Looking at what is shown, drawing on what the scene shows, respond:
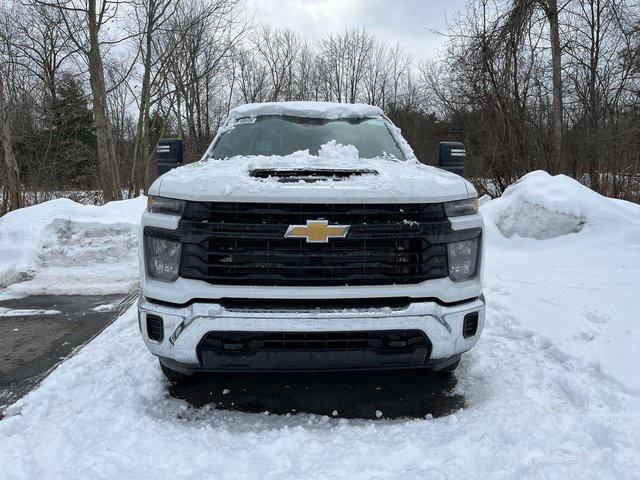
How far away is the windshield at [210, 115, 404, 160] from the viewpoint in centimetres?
390

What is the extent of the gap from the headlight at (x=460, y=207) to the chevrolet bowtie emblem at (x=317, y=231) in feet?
2.06

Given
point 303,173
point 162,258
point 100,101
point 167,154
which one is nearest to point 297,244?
point 303,173

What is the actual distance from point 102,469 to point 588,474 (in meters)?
2.23

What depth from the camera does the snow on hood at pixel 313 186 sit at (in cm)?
247

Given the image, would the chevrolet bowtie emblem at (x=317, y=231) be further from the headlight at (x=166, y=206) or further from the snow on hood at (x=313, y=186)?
the headlight at (x=166, y=206)

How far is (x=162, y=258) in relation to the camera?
2631 mm

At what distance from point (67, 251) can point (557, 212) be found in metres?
7.91

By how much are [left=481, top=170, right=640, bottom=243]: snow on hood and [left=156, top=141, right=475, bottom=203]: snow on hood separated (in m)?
5.43

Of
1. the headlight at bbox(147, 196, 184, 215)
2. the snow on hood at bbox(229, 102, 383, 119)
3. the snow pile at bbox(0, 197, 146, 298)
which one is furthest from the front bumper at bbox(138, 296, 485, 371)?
the snow pile at bbox(0, 197, 146, 298)

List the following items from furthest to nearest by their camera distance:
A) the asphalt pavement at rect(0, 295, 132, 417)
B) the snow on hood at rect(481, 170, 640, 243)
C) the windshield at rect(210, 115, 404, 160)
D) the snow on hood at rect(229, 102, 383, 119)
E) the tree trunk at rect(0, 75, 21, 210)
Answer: the tree trunk at rect(0, 75, 21, 210)
the snow on hood at rect(481, 170, 640, 243)
the snow on hood at rect(229, 102, 383, 119)
the windshield at rect(210, 115, 404, 160)
the asphalt pavement at rect(0, 295, 132, 417)

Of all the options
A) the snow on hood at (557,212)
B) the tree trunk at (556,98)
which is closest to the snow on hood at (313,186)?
the snow on hood at (557,212)

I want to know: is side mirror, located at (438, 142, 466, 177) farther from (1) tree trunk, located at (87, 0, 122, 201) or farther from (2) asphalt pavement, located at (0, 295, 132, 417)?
(1) tree trunk, located at (87, 0, 122, 201)

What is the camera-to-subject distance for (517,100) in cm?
1316

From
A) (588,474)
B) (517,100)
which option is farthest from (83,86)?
(588,474)
